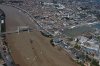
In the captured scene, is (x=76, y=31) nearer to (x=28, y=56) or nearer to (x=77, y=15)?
(x=77, y=15)

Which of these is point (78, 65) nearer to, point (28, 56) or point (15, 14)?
point (28, 56)

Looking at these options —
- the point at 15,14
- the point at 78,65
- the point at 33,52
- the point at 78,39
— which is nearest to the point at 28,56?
the point at 33,52

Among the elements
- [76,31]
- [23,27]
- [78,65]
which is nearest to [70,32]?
[76,31]

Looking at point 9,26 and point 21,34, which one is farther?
point 9,26

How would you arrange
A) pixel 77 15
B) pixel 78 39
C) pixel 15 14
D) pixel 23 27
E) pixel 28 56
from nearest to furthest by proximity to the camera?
pixel 28 56
pixel 78 39
pixel 23 27
pixel 15 14
pixel 77 15

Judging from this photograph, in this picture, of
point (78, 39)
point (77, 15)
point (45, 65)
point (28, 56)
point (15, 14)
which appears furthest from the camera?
point (77, 15)

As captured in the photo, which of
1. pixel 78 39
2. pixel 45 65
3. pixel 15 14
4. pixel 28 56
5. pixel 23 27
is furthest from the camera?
pixel 15 14
